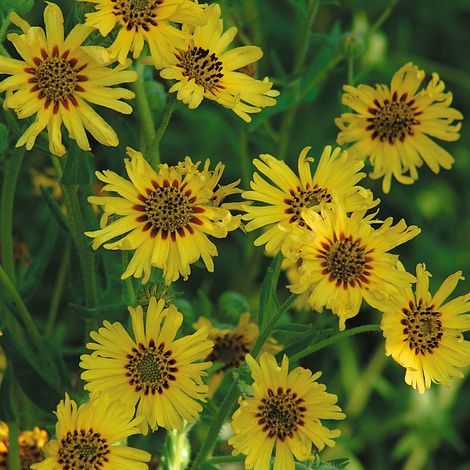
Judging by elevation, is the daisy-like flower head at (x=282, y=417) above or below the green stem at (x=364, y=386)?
below

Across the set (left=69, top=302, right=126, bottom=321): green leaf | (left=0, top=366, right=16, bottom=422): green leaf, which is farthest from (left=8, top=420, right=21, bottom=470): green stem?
(left=69, top=302, right=126, bottom=321): green leaf

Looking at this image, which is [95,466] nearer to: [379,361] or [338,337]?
[338,337]

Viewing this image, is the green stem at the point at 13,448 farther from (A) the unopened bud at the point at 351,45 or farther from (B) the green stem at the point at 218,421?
(A) the unopened bud at the point at 351,45

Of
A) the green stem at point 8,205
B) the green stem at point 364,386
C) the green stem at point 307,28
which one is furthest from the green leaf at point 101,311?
the green stem at point 364,386

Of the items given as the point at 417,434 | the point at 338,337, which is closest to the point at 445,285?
the point at 338,337

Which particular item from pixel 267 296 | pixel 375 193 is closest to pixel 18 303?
pixel 267 296

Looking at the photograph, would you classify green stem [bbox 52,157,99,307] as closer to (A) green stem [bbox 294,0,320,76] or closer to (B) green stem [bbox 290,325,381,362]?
(B) green stem [bbox 290,325,381,362]
